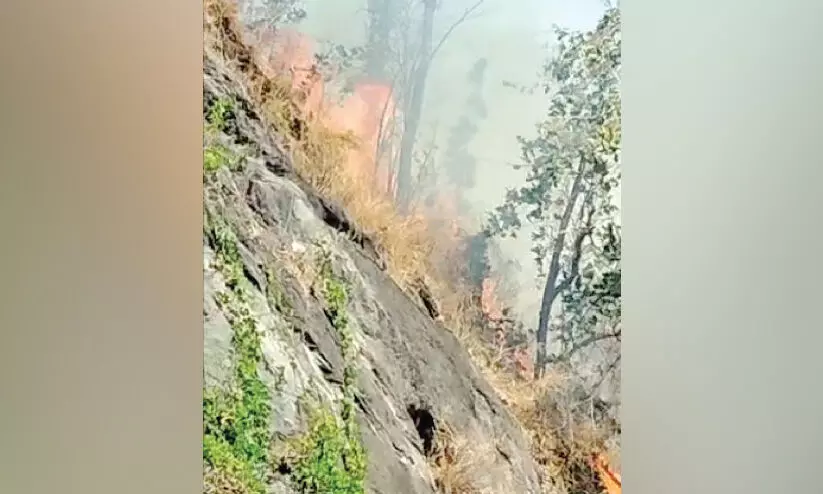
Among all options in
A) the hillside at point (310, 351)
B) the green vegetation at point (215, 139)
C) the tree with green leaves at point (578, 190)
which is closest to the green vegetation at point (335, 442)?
the hillside at point (310, 351)

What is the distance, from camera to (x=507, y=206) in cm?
152

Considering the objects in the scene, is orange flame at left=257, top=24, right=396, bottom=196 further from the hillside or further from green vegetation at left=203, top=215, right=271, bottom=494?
green vegetation at left=203, top=215, right=271, bottom=494

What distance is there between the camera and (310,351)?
147cm

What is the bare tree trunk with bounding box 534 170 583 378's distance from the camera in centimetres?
152

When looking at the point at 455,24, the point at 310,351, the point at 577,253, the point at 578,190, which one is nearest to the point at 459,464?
the point at 310,351

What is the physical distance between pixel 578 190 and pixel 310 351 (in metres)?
0.61

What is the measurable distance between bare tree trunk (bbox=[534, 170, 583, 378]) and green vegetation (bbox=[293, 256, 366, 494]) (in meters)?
0.36

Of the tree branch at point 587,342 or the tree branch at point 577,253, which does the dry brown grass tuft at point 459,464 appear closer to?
the tree branch at point 587,342

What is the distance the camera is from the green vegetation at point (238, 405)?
143cm

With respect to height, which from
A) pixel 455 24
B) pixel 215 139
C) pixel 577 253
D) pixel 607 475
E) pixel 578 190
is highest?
pixel 455 24

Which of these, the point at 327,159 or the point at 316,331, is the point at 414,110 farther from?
the point at 316,331
